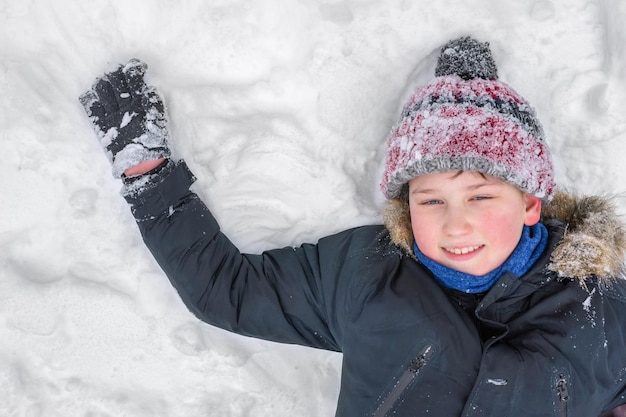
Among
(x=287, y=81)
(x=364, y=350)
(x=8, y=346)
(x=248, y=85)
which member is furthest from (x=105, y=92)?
(x=364, y=350)

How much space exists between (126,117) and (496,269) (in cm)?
130

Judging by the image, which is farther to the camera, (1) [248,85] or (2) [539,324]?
(1) [248,85]

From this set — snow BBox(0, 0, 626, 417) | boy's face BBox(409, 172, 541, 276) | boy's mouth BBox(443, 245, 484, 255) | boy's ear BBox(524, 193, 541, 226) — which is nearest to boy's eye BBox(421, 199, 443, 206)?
boy's face BBox(409, 172, 541, 276)

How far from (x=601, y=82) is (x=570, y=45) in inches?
7.0

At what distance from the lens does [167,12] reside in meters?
2.10

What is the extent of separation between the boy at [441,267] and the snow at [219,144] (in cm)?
14

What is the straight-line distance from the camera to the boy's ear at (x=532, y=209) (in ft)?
6.41

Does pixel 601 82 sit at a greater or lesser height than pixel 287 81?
lesser

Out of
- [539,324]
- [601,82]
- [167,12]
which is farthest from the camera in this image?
[601,82]

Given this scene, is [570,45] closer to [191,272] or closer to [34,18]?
[191,272]

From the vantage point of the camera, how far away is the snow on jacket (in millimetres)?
1867

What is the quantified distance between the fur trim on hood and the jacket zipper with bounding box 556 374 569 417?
12.2 inches

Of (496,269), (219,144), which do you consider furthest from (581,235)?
(219,144)

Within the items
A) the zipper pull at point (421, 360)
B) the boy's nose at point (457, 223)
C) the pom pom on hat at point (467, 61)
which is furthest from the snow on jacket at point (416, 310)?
the pom pom on hat at point (467, 61)
